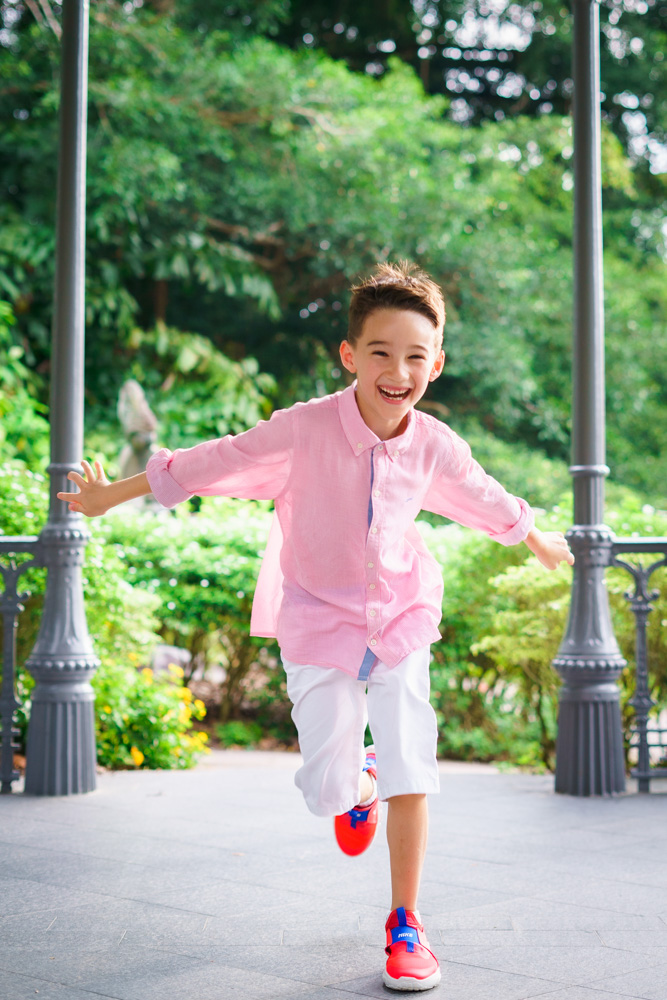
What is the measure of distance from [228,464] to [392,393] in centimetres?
44

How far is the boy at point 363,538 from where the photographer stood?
2.54 metres

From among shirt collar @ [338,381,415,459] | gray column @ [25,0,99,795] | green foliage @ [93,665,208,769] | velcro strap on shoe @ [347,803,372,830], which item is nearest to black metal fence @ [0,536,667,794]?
gray column @ [25,0,99,795]

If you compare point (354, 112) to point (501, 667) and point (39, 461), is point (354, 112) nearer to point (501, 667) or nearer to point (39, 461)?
point (39, 461)

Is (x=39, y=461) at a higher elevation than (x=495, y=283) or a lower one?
lower

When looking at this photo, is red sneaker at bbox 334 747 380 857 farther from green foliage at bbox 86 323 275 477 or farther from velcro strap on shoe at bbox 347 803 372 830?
green foliage at bbox 86 323 275 477

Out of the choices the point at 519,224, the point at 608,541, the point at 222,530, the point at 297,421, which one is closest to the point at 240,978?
the point at 297,421

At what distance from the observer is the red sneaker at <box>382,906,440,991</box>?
2.25m

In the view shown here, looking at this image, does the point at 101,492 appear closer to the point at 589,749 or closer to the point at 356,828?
the point at 356,828

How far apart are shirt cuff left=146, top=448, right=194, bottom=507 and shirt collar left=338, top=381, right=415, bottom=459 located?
1.43 feet

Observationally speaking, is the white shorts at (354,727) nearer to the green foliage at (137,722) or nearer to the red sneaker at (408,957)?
the red sneaker at (408,957)

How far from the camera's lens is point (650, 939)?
103 inches

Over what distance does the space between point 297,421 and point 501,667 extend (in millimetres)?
4051

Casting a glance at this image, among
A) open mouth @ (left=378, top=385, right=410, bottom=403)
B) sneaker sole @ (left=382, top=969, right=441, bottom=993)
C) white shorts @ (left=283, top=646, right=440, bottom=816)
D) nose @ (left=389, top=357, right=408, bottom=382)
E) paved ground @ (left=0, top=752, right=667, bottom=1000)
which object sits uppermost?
nose @ (left=389, top=357, right=408, bottom=382)

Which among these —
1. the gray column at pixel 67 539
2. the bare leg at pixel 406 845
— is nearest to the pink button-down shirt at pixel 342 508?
the bare leg at pixel 406 845
